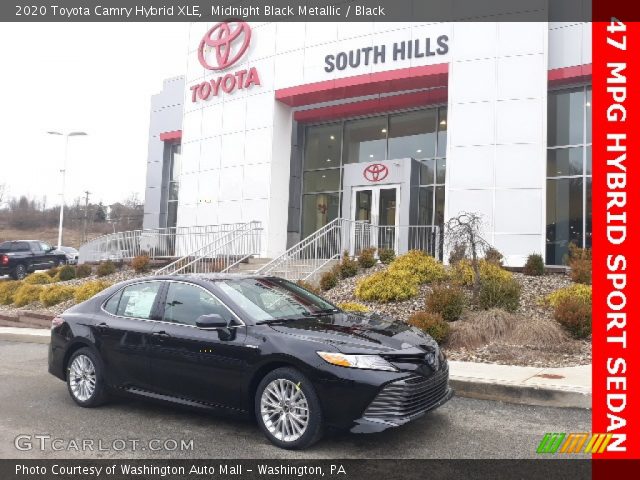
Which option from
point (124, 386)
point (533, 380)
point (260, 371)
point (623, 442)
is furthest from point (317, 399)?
point (533, 380)

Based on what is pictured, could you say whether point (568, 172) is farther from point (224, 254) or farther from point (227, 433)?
point (227, 433)

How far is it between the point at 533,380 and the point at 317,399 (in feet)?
10.5

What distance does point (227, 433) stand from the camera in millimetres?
5137

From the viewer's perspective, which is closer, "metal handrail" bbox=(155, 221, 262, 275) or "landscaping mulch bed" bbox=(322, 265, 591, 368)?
"landscaping mulch bed" bbox=(322, 265, 591, 368)

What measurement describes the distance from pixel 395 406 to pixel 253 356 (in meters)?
1.32

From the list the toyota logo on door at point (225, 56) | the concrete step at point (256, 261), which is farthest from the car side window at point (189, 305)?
the toyota logo on door at point (225, 56)

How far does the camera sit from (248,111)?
20031 millimetres

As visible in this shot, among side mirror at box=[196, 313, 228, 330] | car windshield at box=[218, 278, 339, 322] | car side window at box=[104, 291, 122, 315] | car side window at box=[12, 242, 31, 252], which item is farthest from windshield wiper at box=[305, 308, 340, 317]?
car side window at box=[12, 242, 31, 252]

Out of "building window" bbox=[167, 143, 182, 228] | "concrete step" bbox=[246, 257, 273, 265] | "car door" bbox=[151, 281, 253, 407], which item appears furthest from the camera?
"building window" bbox=[167, 143, 182, 228]

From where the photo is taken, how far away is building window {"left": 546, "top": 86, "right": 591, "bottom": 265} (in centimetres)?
1606

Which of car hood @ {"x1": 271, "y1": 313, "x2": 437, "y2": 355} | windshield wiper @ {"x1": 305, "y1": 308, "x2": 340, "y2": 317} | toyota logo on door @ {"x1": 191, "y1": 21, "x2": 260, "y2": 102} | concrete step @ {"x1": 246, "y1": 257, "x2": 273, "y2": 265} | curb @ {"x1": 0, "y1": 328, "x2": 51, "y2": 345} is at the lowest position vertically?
curb @ {"x1": 0, "y1": 328, "x2": 51, "y2": 345}

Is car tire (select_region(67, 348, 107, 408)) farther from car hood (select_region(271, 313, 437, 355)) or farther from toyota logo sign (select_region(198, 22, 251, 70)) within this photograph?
toyota logo sign (select_region(198, 22, 251, 70))

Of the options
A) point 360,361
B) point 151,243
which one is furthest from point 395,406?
point 151,243

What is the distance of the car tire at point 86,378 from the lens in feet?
19.6
